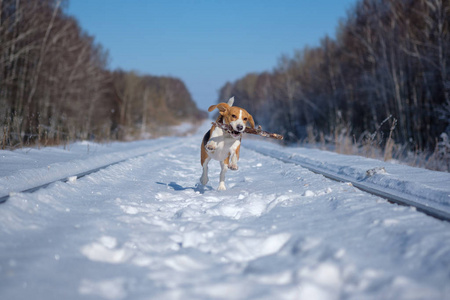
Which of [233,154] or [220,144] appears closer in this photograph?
[220,144]

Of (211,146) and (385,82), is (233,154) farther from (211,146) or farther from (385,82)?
(385,82)

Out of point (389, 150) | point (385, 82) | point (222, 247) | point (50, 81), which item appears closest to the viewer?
point (222, 247)

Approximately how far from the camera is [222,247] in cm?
229

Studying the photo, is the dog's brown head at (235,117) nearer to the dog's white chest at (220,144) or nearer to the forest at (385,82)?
the dog's white chest at (220,144)

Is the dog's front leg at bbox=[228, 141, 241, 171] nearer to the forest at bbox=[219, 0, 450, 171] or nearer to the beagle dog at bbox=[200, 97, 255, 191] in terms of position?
the beagle dog at bbox=[200, 97, 255, 191]

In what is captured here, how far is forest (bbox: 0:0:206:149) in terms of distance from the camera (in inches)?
485

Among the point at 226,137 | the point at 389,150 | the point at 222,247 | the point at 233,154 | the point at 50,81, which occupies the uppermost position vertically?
the point at 50,81

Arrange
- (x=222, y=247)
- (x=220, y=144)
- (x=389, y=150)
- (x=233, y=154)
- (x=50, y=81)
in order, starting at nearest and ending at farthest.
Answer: (x=222, y=247) → (x=220, y=144) → (x=233, y=154) → (x=389, y=150) → (x=50, y=81)

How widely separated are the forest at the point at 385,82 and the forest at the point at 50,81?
11032mm

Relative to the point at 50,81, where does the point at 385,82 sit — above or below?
above

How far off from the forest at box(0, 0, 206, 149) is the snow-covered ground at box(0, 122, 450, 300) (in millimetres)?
6088

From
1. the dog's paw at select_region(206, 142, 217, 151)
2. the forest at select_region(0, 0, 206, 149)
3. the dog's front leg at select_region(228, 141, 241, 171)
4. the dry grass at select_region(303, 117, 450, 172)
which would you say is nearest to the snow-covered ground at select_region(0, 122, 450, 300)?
the dog's paw at select_region(206, 142, 217, 151)

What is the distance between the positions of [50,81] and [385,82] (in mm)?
22650

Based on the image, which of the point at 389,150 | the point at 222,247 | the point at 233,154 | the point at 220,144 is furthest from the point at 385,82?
the point at 222,247
